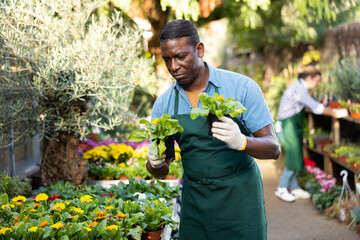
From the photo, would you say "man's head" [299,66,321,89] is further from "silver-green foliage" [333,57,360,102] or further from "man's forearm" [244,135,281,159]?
"man's forearm" [244,135,281,159]

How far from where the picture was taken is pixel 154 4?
7.63 metres

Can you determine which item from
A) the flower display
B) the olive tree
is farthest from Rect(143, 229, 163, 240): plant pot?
the olive tree

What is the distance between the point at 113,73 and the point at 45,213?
1376 millimetres

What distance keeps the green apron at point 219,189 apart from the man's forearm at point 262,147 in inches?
7.6

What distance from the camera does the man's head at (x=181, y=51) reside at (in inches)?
84.7

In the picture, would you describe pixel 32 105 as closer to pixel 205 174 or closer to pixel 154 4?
pixel 205 174

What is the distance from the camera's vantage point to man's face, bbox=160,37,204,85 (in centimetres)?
215

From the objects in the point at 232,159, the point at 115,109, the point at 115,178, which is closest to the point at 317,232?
the point at 115,178

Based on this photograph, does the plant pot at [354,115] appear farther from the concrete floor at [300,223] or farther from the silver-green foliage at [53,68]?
the silver-green foliage at [53,68]

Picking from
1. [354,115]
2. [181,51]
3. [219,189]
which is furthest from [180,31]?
[354,115]

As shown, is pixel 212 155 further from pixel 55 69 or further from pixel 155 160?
pixel 55 69

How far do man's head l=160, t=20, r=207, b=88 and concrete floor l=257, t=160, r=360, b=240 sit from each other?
10.1 ft

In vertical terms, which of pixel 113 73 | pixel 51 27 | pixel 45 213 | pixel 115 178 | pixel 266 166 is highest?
pixel 51 27

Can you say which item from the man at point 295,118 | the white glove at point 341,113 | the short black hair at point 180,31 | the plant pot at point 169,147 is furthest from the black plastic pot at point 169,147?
the man at point 295,118
